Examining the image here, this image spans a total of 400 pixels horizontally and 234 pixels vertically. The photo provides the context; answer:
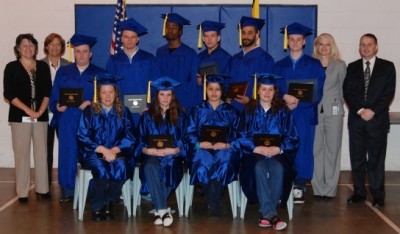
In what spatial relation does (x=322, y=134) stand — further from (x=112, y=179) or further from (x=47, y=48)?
(x=47, y=48)

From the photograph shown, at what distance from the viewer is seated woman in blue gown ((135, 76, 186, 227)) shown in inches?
270

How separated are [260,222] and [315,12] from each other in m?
4.35

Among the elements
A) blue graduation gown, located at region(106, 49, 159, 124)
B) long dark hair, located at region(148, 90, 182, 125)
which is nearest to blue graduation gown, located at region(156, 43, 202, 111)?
blue graduation gown, located at region(106, 49, 159, 124)

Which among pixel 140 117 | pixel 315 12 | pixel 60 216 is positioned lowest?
pixel 60 216

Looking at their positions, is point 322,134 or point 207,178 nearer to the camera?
point 207,178

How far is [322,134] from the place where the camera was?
8.05 meters

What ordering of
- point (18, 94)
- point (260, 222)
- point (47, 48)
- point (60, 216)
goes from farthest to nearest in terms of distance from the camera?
point (47, 48) < point (18, 94) < point (60, 216) < point (260, 222)

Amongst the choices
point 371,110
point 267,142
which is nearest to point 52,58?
point 267,142

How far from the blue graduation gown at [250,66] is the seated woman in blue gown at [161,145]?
966 millimetres

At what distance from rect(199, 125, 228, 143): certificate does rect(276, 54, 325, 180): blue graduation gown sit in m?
0.97

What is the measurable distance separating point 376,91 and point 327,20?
9.11 ft

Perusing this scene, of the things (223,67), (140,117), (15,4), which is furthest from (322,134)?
(15,4)

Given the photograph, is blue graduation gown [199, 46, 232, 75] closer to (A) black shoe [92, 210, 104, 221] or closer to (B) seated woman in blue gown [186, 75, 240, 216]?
(B) seated woman in blue gown [186, 75, 240, 216]

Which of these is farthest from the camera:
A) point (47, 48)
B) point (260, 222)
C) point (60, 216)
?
point (47, 48)
